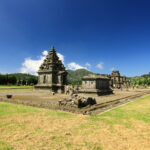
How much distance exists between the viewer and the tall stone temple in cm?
2514

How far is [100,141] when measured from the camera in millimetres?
4320

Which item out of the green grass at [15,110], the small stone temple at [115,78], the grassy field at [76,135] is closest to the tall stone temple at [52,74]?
the green grass at [15,110]

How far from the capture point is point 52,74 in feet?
84.2

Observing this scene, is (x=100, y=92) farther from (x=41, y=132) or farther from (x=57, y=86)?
(x=41, y=132)

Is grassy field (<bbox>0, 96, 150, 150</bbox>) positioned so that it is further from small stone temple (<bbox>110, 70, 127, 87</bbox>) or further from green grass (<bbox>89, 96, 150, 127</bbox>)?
small stone temple (<bbox>110, 70, 127, 87</bbox>)

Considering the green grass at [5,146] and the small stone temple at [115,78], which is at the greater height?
the small stone temple at [115,78]

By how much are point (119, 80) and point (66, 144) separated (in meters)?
41.0

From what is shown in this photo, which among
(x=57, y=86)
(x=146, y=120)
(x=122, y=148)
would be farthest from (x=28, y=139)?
(x=57, y=86)

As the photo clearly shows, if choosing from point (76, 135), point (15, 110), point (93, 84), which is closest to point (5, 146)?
point (76, 135)

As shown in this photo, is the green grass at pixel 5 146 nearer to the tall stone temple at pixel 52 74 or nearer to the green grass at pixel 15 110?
the green grass at pixel 15 110

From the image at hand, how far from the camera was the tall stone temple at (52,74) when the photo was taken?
25141 millimetres

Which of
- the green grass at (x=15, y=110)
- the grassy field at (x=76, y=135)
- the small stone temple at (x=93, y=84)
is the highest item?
the small stone temple at (x=93, y=84)

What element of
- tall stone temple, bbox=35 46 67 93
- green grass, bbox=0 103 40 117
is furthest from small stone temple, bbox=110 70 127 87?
green grass, bbox=0 103 40 117

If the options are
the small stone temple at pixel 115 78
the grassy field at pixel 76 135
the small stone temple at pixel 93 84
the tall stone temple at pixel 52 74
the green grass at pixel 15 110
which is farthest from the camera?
the small stone temple at pixel 115 78
